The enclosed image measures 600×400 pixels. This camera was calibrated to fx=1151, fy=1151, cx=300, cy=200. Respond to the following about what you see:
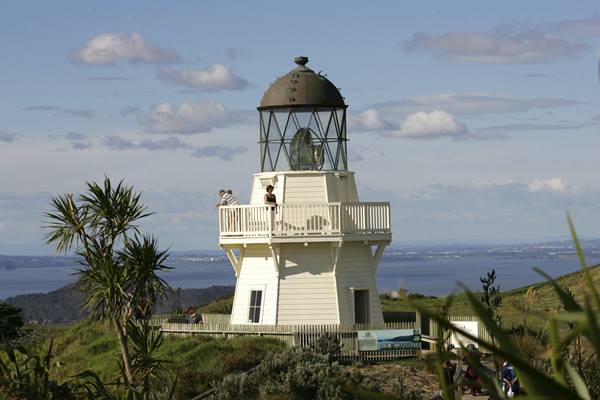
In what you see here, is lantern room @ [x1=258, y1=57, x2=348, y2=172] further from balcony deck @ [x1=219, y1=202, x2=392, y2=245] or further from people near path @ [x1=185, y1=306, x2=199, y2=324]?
people near path @ [x1=185, y1=306, x2=199, y2=324]

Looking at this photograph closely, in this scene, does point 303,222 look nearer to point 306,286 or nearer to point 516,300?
point 306,286

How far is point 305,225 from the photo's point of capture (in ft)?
97.2

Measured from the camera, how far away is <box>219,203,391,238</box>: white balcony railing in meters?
29.4

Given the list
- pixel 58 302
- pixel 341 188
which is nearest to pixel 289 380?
pixel 341 188

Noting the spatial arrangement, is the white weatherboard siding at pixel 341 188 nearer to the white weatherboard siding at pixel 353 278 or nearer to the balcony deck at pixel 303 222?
the balcony deck at pixel 303 222

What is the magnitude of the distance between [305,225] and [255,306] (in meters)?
2.75

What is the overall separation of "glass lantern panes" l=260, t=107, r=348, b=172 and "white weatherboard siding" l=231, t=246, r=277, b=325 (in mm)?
2398

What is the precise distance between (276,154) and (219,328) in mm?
4898

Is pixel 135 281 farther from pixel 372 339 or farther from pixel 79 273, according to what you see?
pixel 372 339

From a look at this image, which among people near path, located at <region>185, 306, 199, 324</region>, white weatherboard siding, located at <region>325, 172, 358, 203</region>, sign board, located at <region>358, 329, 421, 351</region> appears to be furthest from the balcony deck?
people near path, located at <region>185, 306, 199, 324</region>

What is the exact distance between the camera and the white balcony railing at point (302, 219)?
96.4 ft

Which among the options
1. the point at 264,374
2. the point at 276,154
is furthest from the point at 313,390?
the point at 276,154

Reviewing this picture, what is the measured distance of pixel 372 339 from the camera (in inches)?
1133

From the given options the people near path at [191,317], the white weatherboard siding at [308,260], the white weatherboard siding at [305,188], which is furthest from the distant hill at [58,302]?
the white weatherboard siding at [305,188]
